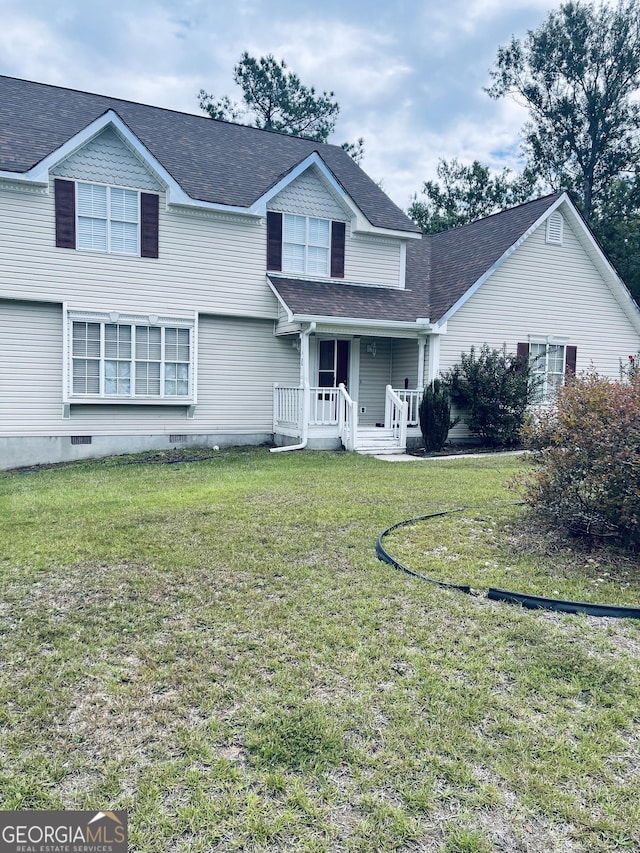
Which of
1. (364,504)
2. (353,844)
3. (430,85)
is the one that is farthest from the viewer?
(430,85)

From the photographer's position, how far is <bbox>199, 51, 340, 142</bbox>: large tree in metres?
31.9

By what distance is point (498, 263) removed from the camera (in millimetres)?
15656

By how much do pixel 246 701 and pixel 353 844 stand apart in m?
1.07

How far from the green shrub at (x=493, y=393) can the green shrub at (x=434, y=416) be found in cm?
86

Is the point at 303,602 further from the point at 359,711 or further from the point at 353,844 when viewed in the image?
the point at 353,844

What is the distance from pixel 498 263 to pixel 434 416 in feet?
15.2

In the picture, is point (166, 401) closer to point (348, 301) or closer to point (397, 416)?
point (348, 301)

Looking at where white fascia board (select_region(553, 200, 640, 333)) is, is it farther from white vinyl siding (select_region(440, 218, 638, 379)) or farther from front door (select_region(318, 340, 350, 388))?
front door (select_region(318, 340, 350, 388))

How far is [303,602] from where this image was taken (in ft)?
15.0

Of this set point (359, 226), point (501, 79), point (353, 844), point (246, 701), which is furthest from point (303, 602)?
point (501, 79)

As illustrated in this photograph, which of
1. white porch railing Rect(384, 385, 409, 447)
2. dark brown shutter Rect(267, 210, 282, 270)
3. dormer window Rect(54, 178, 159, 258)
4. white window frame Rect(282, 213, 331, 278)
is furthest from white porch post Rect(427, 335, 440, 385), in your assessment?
dormer window Rect(54, 178, 159, 258)

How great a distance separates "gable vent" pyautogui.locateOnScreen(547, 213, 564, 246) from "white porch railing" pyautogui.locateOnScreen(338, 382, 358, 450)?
7.58 meters

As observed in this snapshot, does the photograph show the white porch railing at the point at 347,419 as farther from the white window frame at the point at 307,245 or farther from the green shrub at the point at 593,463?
the green shrub at the point at 593,463

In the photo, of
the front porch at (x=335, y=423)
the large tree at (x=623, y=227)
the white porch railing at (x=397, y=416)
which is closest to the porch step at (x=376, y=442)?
the front porch at (x=335, y=423)
